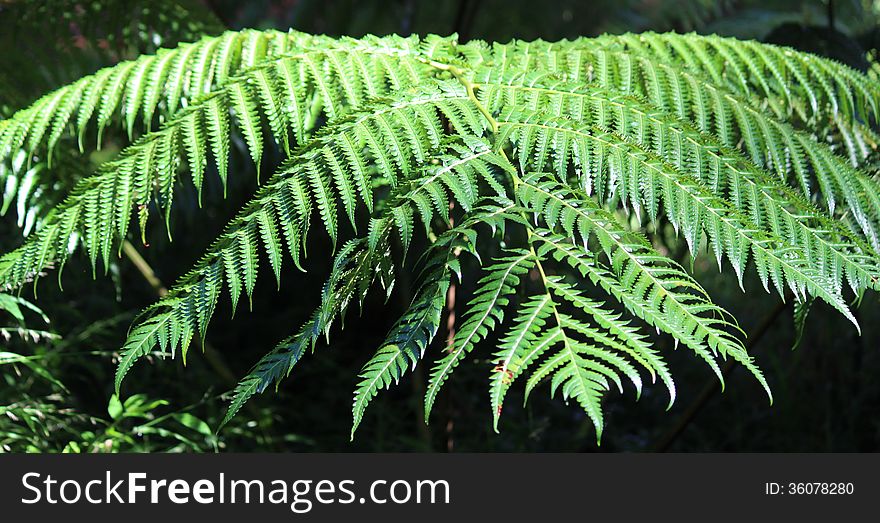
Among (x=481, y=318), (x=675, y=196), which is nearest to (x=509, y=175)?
(x=675, y=196)

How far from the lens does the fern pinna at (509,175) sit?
860 mm

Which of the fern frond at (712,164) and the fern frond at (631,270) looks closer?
the fern frond at (631,270)

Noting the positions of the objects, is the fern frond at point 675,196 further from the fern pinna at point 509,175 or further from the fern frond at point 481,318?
the fern frond at point 481,318

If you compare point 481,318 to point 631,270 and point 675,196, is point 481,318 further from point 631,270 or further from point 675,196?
point 675,196

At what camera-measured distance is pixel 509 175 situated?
45.9 inches

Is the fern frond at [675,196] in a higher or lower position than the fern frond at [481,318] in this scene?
higher

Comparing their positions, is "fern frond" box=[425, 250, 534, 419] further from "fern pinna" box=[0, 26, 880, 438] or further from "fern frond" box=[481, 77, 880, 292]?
"fern frond" box=[481, 77, 880, 292]

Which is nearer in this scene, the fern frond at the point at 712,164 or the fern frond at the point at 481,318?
the fern frond at the point at 481,318

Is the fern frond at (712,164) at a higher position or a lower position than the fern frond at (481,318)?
higher

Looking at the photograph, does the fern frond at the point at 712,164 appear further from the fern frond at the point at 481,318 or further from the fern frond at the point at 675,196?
the fern frond at the point at 481,318

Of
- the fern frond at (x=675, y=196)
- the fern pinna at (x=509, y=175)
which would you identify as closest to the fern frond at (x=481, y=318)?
the fern pinna at (x=509, y=175)

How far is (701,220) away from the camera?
0.98 metres

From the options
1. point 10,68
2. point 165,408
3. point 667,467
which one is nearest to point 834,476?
point 667,467

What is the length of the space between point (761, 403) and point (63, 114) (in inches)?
79.2
